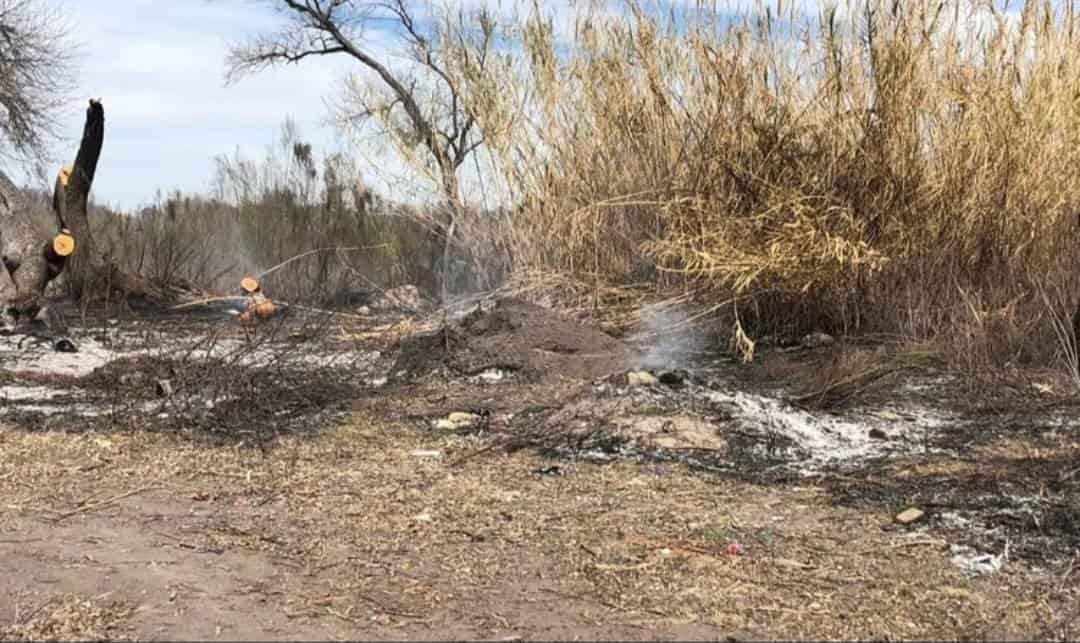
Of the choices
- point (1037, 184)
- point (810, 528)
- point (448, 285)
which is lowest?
point (810, 528)

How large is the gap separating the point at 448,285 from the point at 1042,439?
6.50 m

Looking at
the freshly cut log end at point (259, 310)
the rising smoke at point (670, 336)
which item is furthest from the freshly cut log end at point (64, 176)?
the rising smoke at point (670, 336)

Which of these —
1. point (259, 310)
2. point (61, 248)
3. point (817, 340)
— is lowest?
point (817, 340)

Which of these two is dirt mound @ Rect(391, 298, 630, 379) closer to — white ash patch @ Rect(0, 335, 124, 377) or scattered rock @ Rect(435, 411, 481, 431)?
scattered rock @ Rect(435, 411, 481, 431)

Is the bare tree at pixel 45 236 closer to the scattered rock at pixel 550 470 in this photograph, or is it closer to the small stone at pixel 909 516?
the scattered rock at pixel 550 470

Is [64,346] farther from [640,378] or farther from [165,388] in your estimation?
[640,378]

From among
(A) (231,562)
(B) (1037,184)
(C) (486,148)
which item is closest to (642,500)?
(A) (231,562)

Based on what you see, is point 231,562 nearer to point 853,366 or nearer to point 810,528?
point 810,528

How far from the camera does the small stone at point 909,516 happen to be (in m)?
4.20

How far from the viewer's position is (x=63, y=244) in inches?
502

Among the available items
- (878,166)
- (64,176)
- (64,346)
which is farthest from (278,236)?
(878,166)

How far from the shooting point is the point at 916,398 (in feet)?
21.4

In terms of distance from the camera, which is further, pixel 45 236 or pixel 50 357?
pixel 45 236

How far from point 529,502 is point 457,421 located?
1837mm
